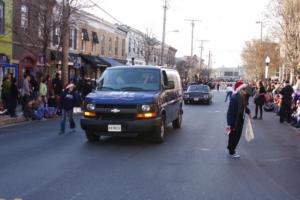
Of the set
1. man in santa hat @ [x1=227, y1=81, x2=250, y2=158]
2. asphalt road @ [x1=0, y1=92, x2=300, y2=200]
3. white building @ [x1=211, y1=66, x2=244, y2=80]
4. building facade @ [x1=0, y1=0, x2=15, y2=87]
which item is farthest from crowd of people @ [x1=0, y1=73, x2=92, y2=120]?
white building @ [x1=211, y1=66, x2=244, y2=80]

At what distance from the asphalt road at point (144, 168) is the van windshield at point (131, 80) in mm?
1482

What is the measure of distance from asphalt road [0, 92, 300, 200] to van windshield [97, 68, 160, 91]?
148 cm

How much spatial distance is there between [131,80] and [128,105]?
1.37 meters

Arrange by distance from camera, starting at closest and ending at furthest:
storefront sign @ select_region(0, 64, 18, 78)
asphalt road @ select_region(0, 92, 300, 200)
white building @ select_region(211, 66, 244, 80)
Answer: asphalt road @ select_region(0, 92, 300, 200), storefront sign @ select_region(0, 64, 18, 78), white building @ select_region(211, 66, 244, 80)

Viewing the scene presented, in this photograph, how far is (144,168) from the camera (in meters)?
7.61

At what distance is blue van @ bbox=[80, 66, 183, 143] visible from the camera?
31.7 feet

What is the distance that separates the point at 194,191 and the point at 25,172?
3.10 m

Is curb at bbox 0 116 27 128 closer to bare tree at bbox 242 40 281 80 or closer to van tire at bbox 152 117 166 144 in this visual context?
van tire at bbox 152 117 166 144

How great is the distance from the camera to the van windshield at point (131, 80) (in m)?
10.6

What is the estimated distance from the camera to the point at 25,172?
710 cm

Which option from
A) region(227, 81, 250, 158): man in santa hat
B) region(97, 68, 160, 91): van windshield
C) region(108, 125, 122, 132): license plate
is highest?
region(97, 68, 160, 91): van windshield

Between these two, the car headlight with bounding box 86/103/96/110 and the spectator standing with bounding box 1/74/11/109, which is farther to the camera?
the spectator standing with bounding box 1/74/11/109

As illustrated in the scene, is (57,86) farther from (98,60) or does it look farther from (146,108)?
(98,60)

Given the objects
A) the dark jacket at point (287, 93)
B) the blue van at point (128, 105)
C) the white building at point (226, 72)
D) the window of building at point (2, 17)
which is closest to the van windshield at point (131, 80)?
the blue van at point (128, 105)
